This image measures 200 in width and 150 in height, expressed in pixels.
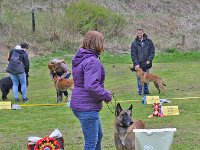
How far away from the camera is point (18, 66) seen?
12305mm

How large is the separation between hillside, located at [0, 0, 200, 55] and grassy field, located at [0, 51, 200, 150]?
6.41m

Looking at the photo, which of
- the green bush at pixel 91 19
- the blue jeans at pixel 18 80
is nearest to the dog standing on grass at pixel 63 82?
the blue jeans at pixel 18 80

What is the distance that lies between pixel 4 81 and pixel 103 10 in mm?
15701

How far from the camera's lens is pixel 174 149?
762 cm

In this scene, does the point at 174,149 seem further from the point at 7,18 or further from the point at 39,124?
the point at 7,18

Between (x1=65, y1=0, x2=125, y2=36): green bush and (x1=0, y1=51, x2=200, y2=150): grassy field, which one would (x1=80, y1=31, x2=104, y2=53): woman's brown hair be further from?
(x1=65, y1=0, x2=125, y2=36): green bush

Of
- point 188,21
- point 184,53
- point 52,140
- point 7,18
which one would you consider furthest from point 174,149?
point 188,21

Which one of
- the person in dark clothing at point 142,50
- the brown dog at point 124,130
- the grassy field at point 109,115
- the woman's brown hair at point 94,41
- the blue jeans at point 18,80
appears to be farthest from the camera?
the person in dark clothing at point 142,50

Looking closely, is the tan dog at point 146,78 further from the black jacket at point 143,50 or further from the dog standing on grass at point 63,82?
the dog standing on grass at point 63,82

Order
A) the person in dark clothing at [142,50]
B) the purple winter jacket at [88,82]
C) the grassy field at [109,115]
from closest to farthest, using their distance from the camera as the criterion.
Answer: the purple winter jacket at [88,82], the grassy field at [109,115], the person in dark clothing at [142,50]

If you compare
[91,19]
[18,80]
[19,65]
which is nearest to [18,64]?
[19,65]

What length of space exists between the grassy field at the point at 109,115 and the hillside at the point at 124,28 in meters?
6.41

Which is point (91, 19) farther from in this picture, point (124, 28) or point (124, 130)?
point (124, 130)

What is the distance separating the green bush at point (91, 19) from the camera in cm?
2681
